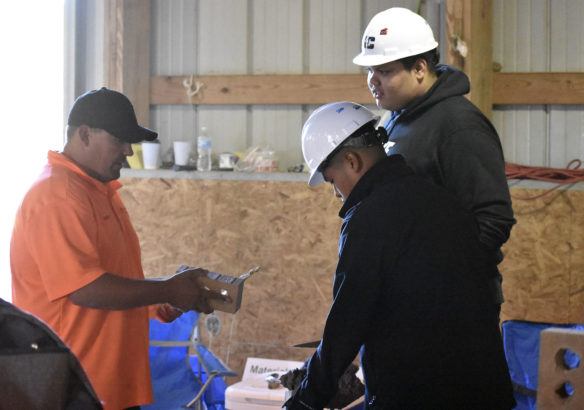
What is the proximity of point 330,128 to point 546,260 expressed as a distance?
281 centimetres

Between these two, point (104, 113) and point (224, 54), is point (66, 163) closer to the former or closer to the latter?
point (104, 113)

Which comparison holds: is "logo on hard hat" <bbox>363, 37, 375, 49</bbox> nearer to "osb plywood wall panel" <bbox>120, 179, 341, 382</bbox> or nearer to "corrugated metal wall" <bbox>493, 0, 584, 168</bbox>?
"osb plywood wall panel" <bbox>120, 179, 341, 382</bbox>

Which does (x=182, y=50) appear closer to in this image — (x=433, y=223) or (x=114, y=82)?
(x=114, y=82)

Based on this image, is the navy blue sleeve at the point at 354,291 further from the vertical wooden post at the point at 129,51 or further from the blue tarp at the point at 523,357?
the vertical wooden post at the point at 129,51

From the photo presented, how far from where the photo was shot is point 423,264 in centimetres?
166

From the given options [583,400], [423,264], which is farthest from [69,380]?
[583,400]

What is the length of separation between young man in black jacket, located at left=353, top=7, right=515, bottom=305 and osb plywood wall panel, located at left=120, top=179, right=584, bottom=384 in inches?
84.9

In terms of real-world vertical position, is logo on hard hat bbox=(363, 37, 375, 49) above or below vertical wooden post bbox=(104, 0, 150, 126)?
below

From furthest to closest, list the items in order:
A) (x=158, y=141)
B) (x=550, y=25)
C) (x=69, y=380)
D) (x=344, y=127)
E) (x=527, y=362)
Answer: (x=158, y=141)
(x=550, y=25)
(x=527, y=362)
(x=344, y=127)
(x=69, y=380)

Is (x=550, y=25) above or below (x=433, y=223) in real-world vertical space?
above

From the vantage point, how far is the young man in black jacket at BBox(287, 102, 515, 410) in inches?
65.6

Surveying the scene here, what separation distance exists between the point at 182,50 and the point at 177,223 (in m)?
1.42

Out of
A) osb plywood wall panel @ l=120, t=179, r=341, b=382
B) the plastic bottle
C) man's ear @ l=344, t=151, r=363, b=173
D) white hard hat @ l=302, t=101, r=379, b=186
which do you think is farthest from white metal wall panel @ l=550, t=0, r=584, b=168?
man's ear @ l=344, t=151, r=363, b=173

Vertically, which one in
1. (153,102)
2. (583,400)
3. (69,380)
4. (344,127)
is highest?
(153,102)
